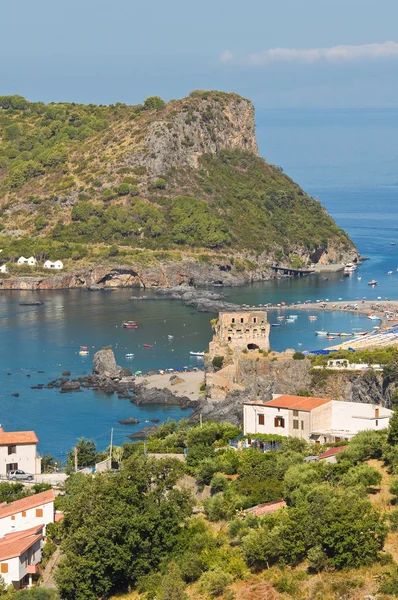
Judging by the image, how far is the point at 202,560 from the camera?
3306cm

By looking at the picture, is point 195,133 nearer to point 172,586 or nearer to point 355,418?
point 355,418

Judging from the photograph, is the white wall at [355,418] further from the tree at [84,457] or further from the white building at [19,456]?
the white building at [19,456]

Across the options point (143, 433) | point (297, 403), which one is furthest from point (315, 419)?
point (143, 433)

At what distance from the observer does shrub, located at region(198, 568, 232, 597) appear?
31375 millimetres

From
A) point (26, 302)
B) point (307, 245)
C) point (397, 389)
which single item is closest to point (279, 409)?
point (397, 389)

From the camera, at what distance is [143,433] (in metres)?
60.1

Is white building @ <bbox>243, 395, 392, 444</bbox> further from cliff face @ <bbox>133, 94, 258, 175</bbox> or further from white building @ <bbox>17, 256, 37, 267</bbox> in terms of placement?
cliff face @ <bbox>133, 94, 258, 175</bbox>

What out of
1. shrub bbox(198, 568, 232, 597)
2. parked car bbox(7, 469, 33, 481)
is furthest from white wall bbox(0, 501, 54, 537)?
shrub bbox(198, 568, 232, 597)

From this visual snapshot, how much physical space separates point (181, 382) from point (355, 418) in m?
26.3

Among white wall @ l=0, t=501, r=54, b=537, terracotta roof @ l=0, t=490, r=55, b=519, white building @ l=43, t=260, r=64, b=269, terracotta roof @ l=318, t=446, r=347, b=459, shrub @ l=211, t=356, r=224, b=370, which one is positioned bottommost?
white wall @ l=0, t=501, r=54, b=537

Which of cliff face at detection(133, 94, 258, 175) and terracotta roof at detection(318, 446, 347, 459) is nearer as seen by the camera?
terracotta roof at detection(318, 446, 347, 459)

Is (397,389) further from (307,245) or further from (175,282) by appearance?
(307,245)

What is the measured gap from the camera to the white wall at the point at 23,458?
44688 millimetres

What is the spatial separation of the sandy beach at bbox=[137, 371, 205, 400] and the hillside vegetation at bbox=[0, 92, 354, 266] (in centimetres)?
4971
